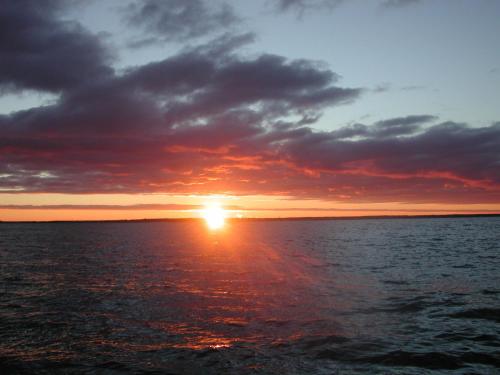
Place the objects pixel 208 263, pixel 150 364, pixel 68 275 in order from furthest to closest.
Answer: pixel 208 263
pixel 68 275
pixel 150 364

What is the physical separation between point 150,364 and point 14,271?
36621mm

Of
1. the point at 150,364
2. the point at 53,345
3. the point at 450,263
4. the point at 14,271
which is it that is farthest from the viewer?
the point at 450,263

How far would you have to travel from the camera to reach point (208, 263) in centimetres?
5488

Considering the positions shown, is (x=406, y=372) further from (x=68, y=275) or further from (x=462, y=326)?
(x=68, y=275)

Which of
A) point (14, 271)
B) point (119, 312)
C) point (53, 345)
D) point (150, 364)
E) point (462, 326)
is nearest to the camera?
point (150, 364)

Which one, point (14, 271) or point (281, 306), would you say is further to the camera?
point (14, 271)

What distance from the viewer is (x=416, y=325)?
2178cm

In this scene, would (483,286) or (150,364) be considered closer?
(150,364)

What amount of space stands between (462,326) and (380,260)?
115ft

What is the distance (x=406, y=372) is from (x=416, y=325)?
292 inches

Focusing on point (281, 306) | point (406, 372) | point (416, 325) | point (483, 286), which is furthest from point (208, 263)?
point (406, 372)

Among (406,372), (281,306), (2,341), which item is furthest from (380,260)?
(2,341)

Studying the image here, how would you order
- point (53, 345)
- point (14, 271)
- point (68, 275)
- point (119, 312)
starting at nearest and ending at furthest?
point (53, 345), point (119, 312), point (68, 275), point (14, 271)

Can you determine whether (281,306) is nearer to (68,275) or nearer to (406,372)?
(406,372)
